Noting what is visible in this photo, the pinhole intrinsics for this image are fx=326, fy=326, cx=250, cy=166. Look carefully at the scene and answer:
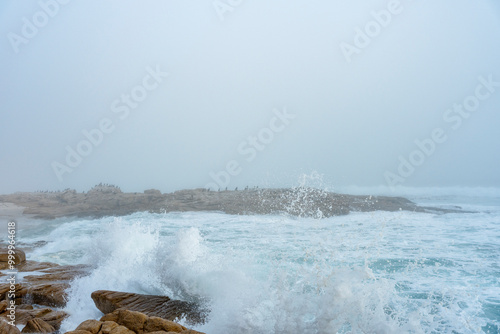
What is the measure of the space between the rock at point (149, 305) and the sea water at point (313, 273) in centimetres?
25

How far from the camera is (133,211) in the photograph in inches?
926

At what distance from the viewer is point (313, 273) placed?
22.3 feet

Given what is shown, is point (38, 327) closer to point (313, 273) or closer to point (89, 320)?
point (89, 320)

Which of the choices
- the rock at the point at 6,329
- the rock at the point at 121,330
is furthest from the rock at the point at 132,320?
the rock at the point at 6,329

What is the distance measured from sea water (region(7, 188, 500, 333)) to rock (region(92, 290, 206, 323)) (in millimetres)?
249

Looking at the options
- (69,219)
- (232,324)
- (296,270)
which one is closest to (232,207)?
(69,219)

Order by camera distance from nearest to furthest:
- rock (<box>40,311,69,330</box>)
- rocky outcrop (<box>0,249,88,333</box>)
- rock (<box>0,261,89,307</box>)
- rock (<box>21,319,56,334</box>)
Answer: rock (<box>21,319,56,334</box>)
rocky outcrop (<box>0,249,88,333</box>)
rock (<box>40,311,69,330</box>)
rock (<box>0,261,89,307</box>)

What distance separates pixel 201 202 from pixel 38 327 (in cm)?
1810

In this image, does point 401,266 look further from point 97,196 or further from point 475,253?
point 97,196

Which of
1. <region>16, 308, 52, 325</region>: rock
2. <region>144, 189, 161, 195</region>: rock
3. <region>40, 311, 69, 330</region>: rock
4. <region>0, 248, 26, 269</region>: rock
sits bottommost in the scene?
<region>40, 311, 69, 330</region>: rock

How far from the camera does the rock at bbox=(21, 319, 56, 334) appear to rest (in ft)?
14.8

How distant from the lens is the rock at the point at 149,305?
5.50m

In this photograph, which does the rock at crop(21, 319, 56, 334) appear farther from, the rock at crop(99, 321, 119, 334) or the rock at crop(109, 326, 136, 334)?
the rock at crop(109, 326, 136, 334)

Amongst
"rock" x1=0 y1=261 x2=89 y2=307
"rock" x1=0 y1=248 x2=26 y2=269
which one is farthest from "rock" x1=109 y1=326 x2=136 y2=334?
"rock" x1=0 y1=248 x2=26 y2=269
